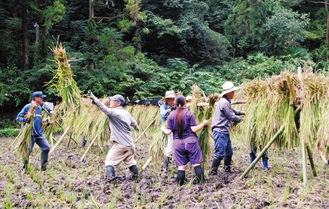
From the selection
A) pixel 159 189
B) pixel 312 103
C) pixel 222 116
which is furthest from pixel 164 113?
pixel 312 103

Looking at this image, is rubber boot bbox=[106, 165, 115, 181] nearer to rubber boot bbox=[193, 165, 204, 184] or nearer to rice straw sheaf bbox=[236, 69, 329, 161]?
rubber boot bbox=[193, 165, 204, 184]

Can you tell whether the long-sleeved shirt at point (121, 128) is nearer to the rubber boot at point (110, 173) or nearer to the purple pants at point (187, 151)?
the rubber boot at point (110, 173)

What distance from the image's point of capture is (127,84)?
1806cm

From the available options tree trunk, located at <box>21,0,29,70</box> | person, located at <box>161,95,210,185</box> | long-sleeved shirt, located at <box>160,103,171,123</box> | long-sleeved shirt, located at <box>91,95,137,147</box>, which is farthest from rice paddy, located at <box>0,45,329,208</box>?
tree trunk, located at <box>21,0,29,70</box>

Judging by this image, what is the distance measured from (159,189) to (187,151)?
624 mm

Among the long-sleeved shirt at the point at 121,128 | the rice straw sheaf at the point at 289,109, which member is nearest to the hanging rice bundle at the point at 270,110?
the rice straw sheaf at the point at 289,109

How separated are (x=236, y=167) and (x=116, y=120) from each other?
2.11 meters

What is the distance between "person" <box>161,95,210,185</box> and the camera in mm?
5078

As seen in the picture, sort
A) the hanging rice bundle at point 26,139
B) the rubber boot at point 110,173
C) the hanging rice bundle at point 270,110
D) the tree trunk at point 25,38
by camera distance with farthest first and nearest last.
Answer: the tree trunk at point 25,38 → the hanging rice bundle at point 26,139 → the rubber boot at point 110,173 → the hanging rice bundle at point 270,110

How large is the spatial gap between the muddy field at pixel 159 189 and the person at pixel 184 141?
0.22 m

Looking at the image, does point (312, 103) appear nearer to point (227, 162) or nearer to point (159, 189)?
point (227, 162)

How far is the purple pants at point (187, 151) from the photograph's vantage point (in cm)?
508

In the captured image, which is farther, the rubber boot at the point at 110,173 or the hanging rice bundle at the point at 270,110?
the rubber boot at the point at 110,173

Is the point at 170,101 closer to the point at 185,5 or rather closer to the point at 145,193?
the point at 145,193
